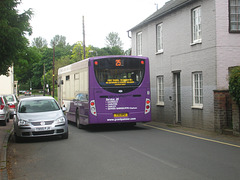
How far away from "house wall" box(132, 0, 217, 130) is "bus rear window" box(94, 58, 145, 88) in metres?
3.13

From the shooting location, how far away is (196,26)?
17.8 m

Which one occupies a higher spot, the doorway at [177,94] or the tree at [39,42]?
the tree at [39,42]

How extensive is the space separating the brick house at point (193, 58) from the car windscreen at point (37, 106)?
262 inches

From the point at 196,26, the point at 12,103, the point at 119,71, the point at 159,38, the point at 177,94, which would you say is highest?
the point at 159,38

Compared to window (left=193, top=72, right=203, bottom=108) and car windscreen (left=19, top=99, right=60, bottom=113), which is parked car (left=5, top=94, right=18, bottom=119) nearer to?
car windscreen (left=19, top=99, right=60, bottom=113)

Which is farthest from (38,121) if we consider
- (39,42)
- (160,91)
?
(39,42)

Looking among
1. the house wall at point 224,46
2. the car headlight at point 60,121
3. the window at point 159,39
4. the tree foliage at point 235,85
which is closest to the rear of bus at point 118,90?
the car headlight at point 60,121

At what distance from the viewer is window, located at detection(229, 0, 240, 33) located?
16109 millimetres

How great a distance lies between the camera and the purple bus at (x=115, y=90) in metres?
15.1

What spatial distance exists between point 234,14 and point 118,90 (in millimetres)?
6228

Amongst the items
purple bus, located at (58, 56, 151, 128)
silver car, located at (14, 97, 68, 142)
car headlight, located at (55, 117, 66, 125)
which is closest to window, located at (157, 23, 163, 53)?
purple bus, located at (58, 56, 151, 128)

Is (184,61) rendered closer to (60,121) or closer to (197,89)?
(197,89)

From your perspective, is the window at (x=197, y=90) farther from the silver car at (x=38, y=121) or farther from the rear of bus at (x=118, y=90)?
the silver car at (x=38, y=121)

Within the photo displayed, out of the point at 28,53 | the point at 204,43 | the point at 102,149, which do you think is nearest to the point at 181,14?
the point at 204,43
